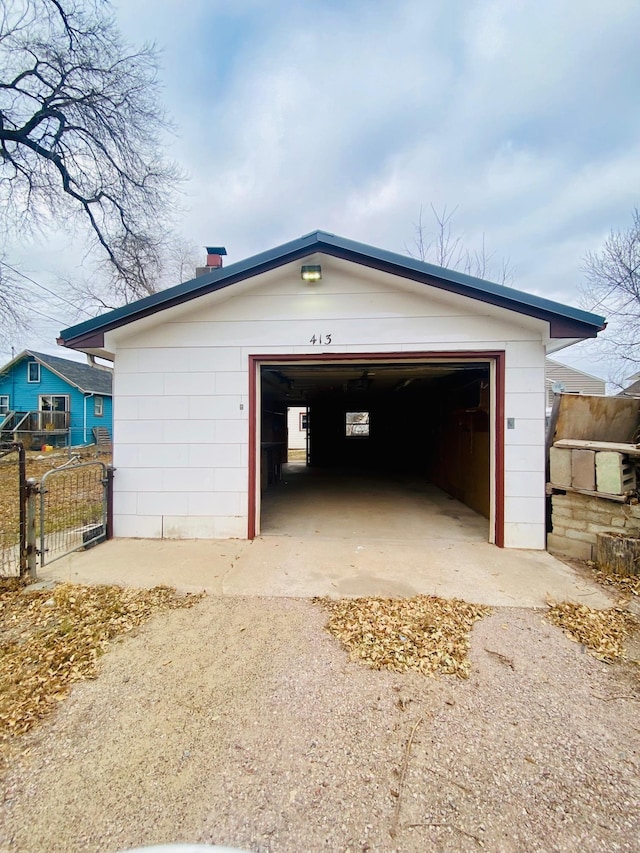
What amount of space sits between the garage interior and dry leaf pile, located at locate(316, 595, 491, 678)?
1853mm

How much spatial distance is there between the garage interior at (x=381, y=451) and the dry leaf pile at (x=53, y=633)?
207cm

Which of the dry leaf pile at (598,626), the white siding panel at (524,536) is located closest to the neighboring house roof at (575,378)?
the white siding panel at (524,536)

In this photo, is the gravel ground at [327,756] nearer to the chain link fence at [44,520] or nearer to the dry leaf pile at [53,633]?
the dry leaf pile at [53,633]

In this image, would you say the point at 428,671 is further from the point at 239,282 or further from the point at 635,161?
the point at 635,161

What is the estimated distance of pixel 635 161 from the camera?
10062mm

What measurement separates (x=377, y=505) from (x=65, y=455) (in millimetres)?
13483

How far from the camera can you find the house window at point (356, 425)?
13.6m

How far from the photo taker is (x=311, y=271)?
170 inches

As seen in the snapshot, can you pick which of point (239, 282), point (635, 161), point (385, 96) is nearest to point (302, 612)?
point (239, 282)

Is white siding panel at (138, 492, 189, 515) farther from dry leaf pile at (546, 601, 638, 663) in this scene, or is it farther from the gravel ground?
dry leaf pile at (546, 601, 638, 663)

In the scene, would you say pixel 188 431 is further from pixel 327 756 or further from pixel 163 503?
pixel 327 756

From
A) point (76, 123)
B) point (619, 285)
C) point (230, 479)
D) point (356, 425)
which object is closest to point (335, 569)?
point (230, 479)

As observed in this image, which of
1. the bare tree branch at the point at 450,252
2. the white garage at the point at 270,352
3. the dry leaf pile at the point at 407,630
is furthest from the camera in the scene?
the bare tree branch at the point at 450,252

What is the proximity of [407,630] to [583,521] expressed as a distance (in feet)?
9.04
